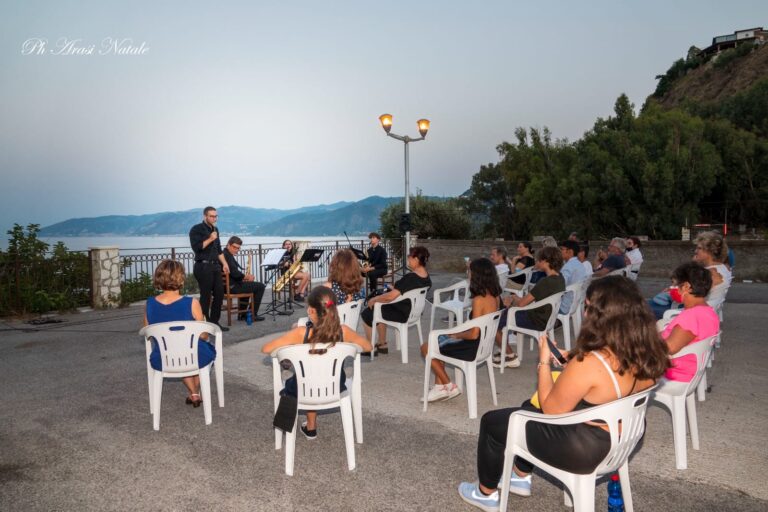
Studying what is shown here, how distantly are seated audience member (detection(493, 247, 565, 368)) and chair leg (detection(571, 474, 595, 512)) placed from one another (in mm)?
2938

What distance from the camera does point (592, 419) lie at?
2078mm

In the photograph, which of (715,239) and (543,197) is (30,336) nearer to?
(715,239)

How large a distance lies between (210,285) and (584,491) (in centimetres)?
604

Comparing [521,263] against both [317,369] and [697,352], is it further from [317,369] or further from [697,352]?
[317,369]

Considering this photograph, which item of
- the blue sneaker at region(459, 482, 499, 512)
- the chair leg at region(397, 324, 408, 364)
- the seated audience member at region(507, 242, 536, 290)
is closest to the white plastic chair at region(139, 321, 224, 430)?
the blue sneaker at region(459, 482, 499, 512)

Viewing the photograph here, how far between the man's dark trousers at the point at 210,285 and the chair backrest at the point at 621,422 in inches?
237

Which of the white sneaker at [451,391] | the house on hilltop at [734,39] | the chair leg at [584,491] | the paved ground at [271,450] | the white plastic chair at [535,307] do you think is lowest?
the paved ground at [271,450]

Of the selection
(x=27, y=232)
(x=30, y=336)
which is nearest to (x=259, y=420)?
(x=30, y=336)

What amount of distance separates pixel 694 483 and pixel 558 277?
247 centimetres

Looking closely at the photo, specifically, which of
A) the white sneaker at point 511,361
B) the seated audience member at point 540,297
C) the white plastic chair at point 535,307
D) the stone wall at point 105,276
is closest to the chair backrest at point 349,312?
the seated audience member at point 540,297

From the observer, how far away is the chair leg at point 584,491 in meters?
2.15

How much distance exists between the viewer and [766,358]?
18.6ft

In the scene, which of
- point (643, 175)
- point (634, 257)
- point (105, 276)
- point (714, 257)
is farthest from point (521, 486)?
point (643, 175)

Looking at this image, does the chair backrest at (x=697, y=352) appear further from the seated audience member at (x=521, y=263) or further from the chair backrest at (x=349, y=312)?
the seated audience member at (x=521, y=263)
